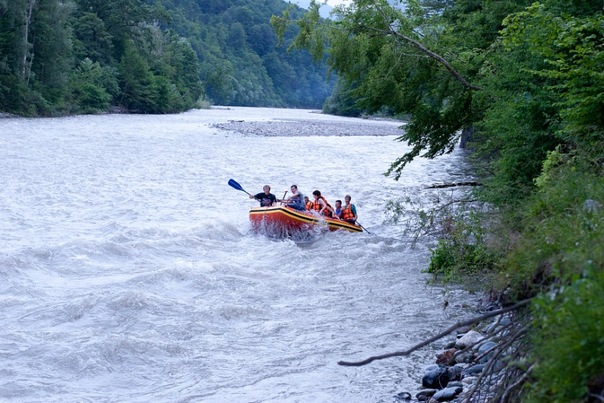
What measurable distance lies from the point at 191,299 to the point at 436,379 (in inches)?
164

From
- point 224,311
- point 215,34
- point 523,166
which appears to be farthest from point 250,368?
point 215,34

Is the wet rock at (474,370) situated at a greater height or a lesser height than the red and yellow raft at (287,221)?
greater

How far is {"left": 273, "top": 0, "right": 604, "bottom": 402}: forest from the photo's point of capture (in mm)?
3975

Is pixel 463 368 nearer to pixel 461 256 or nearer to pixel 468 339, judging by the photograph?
pixel 468 339

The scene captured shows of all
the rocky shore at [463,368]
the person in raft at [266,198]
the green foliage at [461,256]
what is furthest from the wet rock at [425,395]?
the person in raft at [266,198]

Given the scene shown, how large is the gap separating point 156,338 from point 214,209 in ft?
32.1

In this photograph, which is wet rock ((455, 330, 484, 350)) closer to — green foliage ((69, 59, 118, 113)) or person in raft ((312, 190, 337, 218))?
person in raft ((312, 190, 337, 218))

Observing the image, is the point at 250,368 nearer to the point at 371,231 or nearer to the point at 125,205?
the point at 371,231

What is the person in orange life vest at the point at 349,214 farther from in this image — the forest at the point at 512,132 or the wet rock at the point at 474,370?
the wet rock at the point at 474,370

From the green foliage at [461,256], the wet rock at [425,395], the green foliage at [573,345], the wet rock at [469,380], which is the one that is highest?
the green foliage at [573,345]

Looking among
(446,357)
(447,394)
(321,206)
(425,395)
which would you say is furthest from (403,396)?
(321,206)

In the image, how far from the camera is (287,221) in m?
14.8

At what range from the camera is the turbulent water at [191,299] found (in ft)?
23.3

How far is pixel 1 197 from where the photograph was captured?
17609mm
